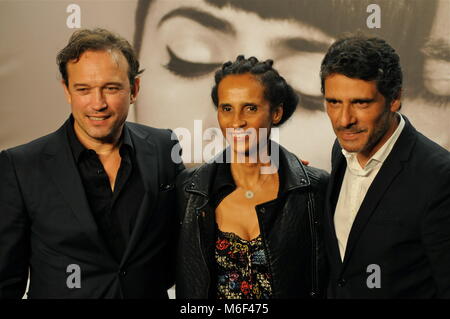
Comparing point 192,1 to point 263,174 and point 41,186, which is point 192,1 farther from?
point 41,186

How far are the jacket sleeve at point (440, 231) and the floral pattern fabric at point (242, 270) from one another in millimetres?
618

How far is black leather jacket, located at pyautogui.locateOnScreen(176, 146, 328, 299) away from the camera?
2230 mm

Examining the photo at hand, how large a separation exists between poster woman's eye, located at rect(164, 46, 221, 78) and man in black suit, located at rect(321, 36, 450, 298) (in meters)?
1.84

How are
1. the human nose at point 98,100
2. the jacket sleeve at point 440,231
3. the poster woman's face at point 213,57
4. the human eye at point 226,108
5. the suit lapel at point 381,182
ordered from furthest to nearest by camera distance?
the poster woman's face at point 213,57, the human eye at point 226,108, the human nose at point 98,100, the suit lapel at point 381,182, the jacket sleeve at point 440,231

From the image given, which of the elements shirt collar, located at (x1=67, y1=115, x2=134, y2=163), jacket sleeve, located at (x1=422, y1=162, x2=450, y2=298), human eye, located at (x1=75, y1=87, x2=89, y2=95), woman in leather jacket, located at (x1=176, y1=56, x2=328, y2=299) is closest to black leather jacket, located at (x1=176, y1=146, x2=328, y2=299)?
woman in leather jacket, located at (x1=176, y1=56, x2=328, y2=299)

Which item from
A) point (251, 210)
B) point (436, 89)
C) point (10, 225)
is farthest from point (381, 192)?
point (436, 89)

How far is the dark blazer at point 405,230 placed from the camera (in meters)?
1.96

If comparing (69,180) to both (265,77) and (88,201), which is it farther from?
(265,77)

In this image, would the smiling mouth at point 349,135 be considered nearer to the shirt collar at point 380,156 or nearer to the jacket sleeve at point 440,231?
the shirt collar at point 380,156

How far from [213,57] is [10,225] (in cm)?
219

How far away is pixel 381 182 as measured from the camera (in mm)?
2092

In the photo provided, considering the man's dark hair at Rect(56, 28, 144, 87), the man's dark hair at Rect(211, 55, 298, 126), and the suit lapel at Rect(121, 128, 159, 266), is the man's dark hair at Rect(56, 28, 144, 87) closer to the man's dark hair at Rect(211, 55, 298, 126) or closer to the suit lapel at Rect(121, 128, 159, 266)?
the suit lapel at Rect(121, 128, 159, 266)

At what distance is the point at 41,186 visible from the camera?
2.17 m

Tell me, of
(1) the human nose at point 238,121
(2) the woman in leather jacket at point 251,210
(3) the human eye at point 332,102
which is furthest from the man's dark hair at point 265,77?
(3) the human eye at point 332,102
